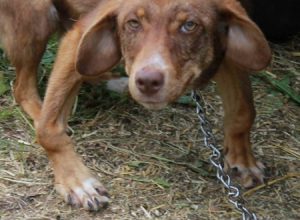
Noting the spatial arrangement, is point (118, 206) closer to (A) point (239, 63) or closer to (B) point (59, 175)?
(B) point (59, 175)

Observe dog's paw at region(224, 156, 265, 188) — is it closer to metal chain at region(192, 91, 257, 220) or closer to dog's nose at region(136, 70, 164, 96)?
metal chain at region(192, 91, 257, 220)

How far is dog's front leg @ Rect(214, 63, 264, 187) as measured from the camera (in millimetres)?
4492

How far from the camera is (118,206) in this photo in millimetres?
4312

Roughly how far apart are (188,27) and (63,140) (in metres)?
1.05

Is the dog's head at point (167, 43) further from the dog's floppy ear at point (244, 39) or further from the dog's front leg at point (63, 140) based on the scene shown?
the dog's front leg at point (63, 140)

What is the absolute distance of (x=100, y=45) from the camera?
4.11 metres

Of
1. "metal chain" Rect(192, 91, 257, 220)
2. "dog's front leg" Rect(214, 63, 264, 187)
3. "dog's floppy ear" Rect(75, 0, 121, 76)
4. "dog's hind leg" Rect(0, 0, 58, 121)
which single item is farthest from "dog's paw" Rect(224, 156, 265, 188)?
"dog's hind leg" Rect(0, 0, 58, 121)

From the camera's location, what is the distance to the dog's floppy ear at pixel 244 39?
3.93 m

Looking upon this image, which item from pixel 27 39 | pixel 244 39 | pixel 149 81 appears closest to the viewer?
pixel 149 81

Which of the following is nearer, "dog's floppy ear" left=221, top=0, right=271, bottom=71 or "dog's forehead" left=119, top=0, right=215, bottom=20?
"dog's forehead" left=119, top=0, right=215, bottom=20

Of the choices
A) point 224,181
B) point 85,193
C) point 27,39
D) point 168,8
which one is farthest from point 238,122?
point 27,39

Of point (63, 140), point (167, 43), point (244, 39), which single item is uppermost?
point (167, 43)

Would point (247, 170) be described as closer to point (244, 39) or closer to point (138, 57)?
point (244, 39)

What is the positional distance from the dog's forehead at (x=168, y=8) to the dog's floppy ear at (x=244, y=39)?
11cm
